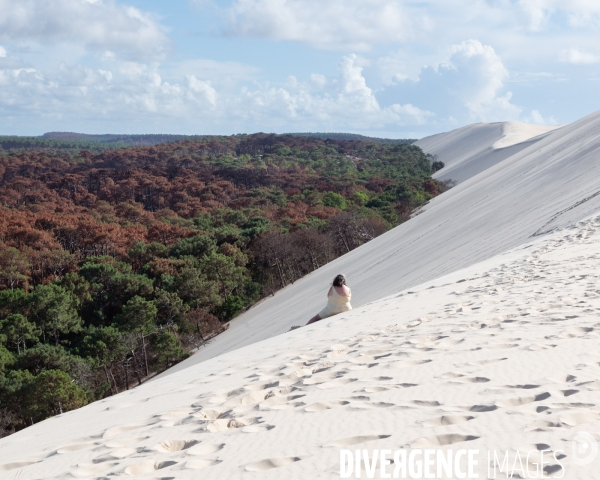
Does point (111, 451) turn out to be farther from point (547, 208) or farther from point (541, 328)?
point (547, 208)

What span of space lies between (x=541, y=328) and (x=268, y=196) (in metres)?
51.8

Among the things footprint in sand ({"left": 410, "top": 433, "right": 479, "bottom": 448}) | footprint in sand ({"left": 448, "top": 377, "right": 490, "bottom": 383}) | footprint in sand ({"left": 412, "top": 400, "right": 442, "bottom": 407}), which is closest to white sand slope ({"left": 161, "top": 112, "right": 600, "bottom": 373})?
footprint in sand ({"left": 448, "top": 377, "right": 490, "bottom": 383})

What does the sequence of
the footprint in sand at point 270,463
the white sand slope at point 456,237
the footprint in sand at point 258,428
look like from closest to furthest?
the footprint in sand at point 270,463 → the footprint in sand at point 258,428 → the white sand slope at point 456,237

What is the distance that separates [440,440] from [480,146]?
92998mm

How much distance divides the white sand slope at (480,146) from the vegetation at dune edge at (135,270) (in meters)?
12.8

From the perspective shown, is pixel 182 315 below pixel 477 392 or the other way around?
below

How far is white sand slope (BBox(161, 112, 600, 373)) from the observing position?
Answer: 1436 cm

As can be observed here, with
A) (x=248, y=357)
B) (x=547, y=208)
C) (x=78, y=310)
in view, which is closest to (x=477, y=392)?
(x=248, y=357)

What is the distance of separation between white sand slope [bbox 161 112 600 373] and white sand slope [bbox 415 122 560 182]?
40.0m

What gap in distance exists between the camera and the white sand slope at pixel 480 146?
6650cm

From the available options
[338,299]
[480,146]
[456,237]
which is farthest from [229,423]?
[480,146]

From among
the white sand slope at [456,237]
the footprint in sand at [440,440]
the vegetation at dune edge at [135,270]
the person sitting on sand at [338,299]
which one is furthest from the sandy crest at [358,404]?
the vegetation at dune edge at [135,270]

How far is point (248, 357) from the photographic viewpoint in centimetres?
667

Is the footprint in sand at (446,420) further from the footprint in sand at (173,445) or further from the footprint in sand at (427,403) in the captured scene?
the footprint in sand at (173,445)
